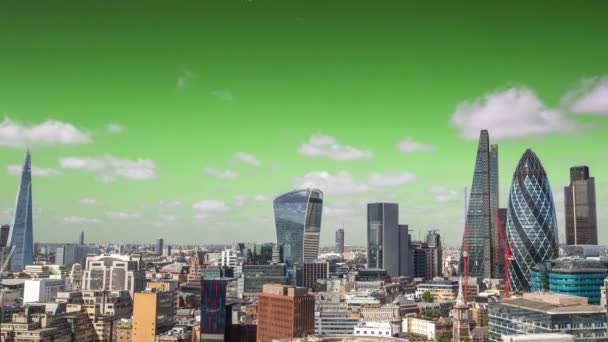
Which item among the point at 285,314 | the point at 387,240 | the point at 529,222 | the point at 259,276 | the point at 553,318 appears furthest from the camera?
the point at 387,240

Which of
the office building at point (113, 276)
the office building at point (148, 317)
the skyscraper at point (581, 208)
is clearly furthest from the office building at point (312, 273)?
the skyscraper at point (581, 208)

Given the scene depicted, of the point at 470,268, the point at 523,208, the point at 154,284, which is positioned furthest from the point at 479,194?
the point at 154,284

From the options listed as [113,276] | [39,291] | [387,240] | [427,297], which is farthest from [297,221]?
[39,291]

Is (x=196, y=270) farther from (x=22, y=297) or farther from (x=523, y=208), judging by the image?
(x=523, y=208)

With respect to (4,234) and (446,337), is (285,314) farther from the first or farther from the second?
(4,234)

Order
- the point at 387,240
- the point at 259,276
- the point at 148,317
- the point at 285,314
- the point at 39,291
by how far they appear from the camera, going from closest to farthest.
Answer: the point at 285,314
the point at 148,317
the point at 39,291
the point at 259,276
the point at 387,240

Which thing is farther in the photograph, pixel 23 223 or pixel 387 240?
pixel 387 240
